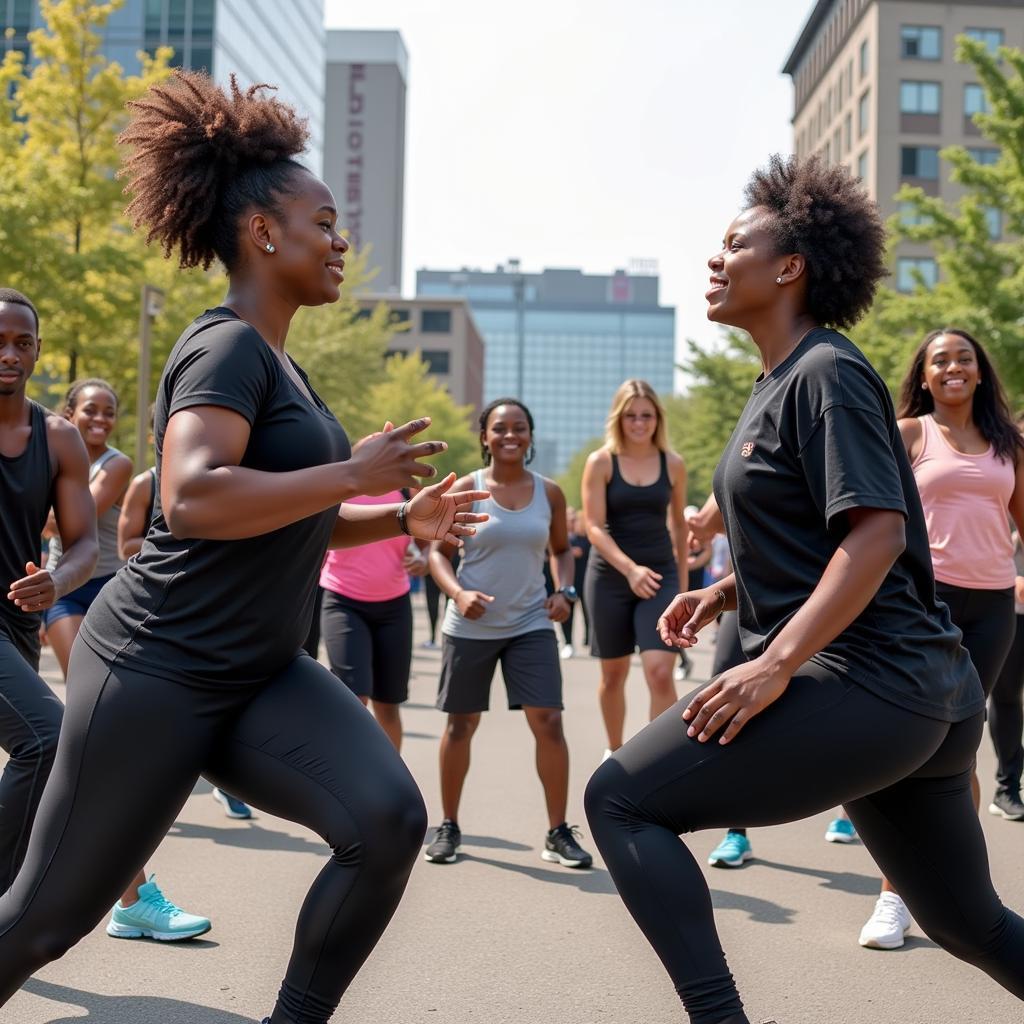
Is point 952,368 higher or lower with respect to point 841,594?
higher

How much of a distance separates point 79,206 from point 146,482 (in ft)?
61.1

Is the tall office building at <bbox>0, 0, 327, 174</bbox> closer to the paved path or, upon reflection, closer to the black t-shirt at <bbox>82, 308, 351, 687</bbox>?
the paved path

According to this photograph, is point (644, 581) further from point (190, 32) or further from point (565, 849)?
point (190, 32)

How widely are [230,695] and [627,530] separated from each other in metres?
5.12

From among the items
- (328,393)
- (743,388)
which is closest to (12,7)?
(328,393)

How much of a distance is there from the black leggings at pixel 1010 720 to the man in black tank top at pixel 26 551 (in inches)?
192

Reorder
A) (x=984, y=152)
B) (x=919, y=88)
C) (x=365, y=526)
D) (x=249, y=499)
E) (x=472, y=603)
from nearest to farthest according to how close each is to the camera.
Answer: (x=249, y=499)
(x=365, y=526)
(x=472, y=603)
(x=919, y=88)
(x=984, y=152)

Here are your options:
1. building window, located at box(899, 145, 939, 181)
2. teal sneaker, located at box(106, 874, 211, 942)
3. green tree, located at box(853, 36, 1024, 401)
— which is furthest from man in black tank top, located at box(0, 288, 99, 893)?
building window, located at box(899, 145, 939, 181)

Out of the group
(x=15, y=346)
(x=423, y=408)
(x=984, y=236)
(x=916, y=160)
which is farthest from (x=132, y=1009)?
(x=916, y=160)

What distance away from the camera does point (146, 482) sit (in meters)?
7.36

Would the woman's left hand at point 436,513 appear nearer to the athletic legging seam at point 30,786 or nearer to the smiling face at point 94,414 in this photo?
the athletic legging seam at point 30,786

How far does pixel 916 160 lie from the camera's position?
64.2 metres

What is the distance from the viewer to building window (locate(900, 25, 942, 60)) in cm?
6419

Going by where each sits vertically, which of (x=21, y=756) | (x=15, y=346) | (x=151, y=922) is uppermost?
(x=15, y=346)
